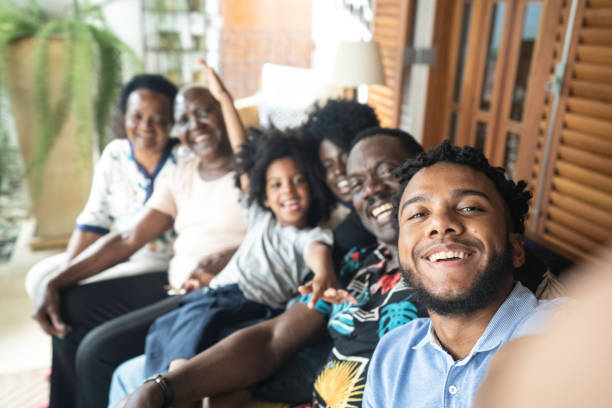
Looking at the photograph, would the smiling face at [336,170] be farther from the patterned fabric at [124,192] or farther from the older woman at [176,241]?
the patterned fabric at [124,192]

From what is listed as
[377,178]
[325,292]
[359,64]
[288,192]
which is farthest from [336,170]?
[359,64]

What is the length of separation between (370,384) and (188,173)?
1.25 metres

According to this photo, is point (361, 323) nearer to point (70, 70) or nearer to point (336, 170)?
point (336, 170)

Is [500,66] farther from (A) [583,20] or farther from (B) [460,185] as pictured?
(B) [460,185]

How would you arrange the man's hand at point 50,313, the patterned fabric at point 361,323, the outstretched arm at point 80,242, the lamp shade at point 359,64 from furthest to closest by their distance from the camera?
the lamp shade at point 359,64 → the outstretched arm at point 80,242 → the man's hand at point 50,313 → the patterned fabric at point 361,323

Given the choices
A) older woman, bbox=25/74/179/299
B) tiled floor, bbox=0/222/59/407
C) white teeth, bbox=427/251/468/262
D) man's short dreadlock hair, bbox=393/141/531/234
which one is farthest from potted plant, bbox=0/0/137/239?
white teeth, bbox=427/251/468/262

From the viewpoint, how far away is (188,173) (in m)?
2.04

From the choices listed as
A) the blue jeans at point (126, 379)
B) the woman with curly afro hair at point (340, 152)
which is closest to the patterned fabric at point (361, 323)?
the woman with curly afro hair at point (340, 152)

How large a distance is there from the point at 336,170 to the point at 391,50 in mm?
1769

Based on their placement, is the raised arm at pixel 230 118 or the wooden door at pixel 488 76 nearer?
the raised arm at pixel 230 118

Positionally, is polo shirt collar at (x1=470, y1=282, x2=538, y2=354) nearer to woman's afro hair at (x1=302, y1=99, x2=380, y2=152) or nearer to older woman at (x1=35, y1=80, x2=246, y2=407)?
woman's afro hair at (x1=302, y1=99, x2=380, y2=152)

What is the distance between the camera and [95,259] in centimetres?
196

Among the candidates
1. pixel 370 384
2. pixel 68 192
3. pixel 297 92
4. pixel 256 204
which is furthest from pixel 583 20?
pixel 68 192

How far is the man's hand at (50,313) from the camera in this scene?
1.84 meters
